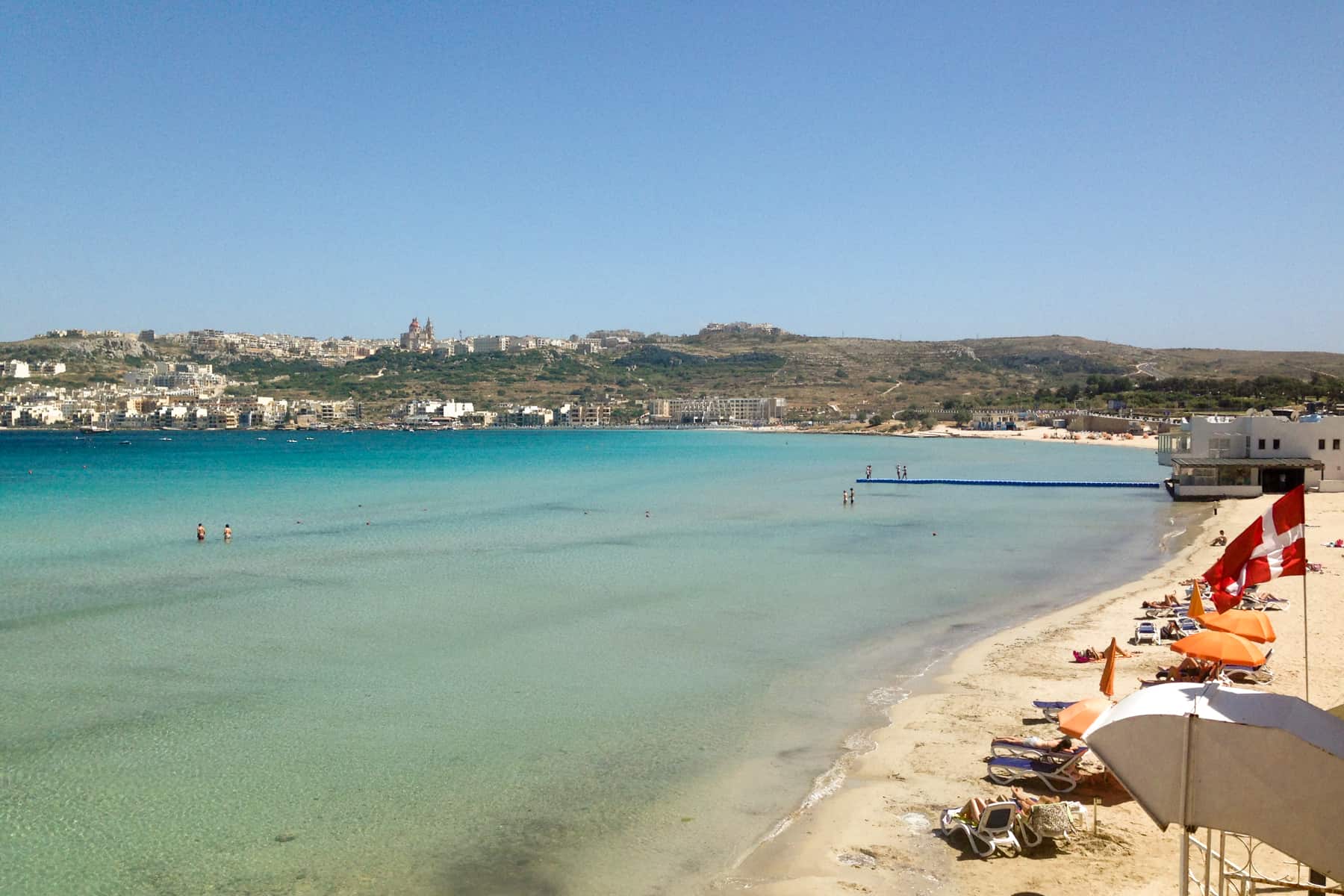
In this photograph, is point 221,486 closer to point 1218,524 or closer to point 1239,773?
point 1218,524

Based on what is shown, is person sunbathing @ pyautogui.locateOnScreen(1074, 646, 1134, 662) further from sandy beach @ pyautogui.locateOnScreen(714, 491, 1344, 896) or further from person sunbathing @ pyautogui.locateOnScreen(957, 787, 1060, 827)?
person sunbathing @ pyautogui.locateOnScreen(957, 787, 1060, 827)

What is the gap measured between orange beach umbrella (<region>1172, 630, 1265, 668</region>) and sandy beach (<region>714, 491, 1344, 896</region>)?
58cm

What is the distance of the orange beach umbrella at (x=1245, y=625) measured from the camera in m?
13.2

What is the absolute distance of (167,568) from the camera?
27312mm

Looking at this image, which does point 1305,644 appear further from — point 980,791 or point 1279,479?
point 1279,479

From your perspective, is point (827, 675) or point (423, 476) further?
point (423, 476)

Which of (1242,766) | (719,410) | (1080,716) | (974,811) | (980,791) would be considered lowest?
(980,791)

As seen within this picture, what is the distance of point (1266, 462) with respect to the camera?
135 feet

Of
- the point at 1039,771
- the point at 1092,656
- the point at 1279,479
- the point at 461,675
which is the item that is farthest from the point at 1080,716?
the point at 1279,479

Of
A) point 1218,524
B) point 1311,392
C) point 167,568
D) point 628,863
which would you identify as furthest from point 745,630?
point 1311,392

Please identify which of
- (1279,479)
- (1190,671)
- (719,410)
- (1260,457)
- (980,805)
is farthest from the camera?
(719,410)

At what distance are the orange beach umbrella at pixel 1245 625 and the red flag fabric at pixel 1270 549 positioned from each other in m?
3.89

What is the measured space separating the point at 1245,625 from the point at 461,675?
11.7 meters

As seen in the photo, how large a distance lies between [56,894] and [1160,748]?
904 centimetres
